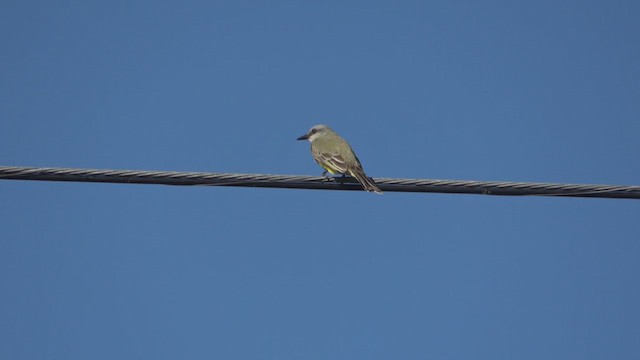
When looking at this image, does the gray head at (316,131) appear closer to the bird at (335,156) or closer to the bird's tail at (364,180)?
the bird at (335,156)

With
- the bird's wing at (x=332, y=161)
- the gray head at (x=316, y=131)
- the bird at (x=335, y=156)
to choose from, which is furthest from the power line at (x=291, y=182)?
the gray head at (x=316, y=131)

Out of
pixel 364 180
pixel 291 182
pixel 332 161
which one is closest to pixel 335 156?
pixel 332 161

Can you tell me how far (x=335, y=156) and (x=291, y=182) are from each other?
4532 millimetres

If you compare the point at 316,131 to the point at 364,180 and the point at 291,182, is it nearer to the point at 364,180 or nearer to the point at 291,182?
the point at 364,180

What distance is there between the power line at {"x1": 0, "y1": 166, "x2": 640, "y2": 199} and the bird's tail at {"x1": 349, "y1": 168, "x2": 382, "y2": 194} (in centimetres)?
110

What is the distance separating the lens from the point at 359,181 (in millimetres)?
10562

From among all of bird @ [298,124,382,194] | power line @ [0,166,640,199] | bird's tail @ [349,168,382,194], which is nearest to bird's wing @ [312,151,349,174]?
bird @ [298,124,382,194]

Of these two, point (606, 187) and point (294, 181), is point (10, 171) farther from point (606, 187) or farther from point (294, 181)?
point (606, 187)

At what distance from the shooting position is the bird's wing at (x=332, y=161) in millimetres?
11836

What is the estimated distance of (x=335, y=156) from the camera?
12383 millimetres

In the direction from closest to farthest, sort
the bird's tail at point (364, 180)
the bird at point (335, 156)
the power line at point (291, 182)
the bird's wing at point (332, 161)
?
the power line at point (291, 182) → the bird's tail at point (364, 180) → the bird at point (335, 156) → the bird's wing at point (332, 161)

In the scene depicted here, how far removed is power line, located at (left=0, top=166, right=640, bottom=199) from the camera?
7387 millimetres

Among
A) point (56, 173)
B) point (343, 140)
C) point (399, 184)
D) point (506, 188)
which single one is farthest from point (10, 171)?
point (343, 140)

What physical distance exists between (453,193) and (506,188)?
0.50 metres
